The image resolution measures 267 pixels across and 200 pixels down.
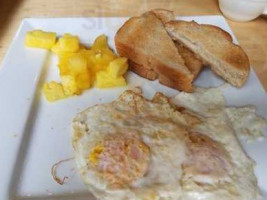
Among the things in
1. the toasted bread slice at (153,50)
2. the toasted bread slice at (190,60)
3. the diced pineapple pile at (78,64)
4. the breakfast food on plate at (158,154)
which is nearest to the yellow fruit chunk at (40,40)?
the diced pineapple pile at (78,64)

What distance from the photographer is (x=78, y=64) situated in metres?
1.37

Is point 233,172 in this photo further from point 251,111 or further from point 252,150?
point 251,111

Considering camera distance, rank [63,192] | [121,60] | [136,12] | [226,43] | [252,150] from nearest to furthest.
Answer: [63,192] < [252,150] < [121,60] < [226,43] < [136,12]

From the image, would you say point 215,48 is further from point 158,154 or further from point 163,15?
point 158,154

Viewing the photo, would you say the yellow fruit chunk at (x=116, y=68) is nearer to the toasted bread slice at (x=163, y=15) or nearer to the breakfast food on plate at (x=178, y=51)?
the breakfast food on plate at (x=178, y=51)

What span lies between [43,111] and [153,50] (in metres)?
0.59

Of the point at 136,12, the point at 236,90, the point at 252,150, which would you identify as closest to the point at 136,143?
the point at 252,150

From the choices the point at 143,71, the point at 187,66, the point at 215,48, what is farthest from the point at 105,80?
the point at 215,48

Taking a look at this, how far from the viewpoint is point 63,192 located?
1.05m

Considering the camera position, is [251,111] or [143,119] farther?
[251,111]

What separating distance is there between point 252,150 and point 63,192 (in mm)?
713

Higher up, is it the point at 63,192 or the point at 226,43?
the point at 226,43

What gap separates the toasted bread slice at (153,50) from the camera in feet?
4.71

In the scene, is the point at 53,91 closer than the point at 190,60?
Yes
